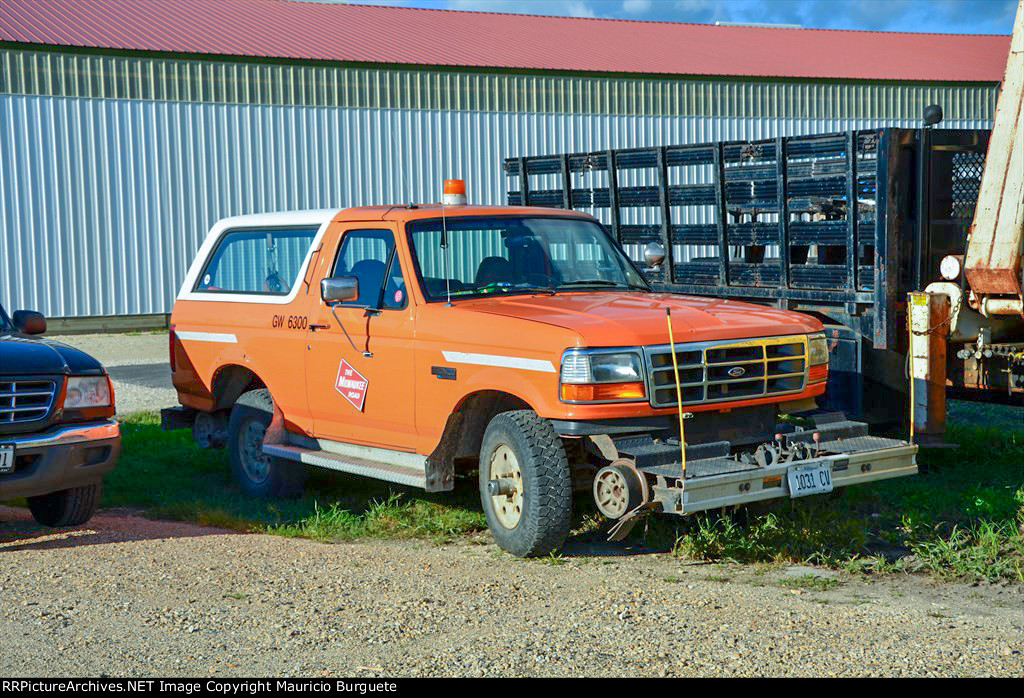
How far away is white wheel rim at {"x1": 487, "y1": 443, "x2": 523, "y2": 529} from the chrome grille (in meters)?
2.63

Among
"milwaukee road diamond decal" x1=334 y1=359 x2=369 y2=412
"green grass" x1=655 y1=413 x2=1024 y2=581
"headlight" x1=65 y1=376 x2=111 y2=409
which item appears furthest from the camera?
"milwaukee road diamond decal" x1=334 y1=359 x2=369 y2=412

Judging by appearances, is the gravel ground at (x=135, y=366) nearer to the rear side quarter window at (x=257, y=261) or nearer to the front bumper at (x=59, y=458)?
the rear side quarter window at (x=257, y=261)

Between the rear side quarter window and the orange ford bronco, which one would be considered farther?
the rear side quarter window

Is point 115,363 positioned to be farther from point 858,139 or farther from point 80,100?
point 858,139

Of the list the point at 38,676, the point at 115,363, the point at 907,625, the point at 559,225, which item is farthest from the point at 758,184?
the point at 115,363

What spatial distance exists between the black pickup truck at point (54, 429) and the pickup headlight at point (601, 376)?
Answer: 2884 mm

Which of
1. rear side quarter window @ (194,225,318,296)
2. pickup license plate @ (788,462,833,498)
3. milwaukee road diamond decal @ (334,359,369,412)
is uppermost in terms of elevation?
rear side quarter window @ (194,225,318,296)

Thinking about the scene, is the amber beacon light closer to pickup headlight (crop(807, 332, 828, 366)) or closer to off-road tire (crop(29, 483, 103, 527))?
pickup headlight (crop(807, 332, 828, 366))

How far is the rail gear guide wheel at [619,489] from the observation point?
634 centimetres

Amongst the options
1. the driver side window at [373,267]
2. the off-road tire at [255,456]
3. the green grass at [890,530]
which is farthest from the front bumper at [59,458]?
the green grass at [890,530]

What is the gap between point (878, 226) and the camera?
849 cm

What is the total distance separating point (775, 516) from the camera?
754cm

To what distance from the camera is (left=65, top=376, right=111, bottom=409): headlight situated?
7.53m

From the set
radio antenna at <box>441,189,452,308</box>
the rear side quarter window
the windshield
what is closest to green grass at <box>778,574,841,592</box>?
the windshield
